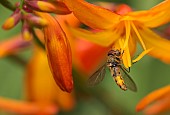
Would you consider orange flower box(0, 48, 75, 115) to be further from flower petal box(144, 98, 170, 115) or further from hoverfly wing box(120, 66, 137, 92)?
hoverfly wing box(120, 66, 137, 92)

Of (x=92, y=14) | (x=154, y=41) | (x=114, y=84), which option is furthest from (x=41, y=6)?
(x=114, y=84)

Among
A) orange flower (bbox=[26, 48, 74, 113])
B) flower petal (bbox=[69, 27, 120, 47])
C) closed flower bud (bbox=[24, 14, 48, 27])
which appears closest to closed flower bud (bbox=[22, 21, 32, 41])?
closed flower bud (bbox=[24, 14, 48, 27])

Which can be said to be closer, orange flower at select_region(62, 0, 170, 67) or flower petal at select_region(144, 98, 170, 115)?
orange flower at select_region(62, 0, 170, 67)

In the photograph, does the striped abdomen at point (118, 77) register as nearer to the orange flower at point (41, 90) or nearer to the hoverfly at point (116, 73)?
the hoverfly at point (116, 73)

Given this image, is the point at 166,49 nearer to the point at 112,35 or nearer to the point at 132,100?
the point at 112,35

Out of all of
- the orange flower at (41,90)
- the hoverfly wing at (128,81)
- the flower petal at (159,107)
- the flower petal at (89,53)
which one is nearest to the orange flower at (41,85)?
the orange flower at (41,90)

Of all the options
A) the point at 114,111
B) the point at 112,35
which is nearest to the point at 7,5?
the point at 112,35

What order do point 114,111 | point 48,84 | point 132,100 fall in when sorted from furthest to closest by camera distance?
point 132,100
point 48,84
point 114,111
